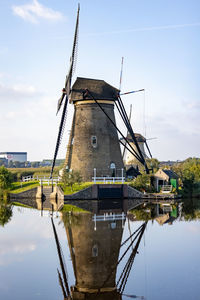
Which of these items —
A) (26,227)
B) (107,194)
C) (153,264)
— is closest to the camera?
(153,264)

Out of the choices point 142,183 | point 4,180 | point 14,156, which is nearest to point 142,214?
point 142,183

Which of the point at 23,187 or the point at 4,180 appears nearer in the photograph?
the point at 4,180

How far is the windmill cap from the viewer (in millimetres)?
38062

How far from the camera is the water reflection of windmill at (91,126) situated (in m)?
38.0

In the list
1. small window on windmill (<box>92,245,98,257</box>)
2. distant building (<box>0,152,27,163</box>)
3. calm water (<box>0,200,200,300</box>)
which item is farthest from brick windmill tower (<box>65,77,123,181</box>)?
distant building (<box>0,152,27,163</box>)

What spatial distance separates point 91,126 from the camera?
38531 millimetres

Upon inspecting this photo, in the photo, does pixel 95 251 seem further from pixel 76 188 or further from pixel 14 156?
pixel 14 156

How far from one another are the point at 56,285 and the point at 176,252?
17.5 ft

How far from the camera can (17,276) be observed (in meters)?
11.4

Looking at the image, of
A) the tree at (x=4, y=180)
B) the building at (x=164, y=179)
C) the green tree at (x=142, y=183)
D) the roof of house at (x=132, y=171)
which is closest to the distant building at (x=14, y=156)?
the tree at (x=4, y=180)

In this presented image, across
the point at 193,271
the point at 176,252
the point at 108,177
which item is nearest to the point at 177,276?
the point at 193,271

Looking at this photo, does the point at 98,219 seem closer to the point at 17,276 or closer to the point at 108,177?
the point at 17,276

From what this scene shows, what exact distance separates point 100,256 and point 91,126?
2601cm

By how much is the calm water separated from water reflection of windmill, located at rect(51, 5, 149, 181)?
52.2 feet
